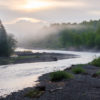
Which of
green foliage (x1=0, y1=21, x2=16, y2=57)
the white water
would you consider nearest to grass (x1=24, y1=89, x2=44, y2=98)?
the white water

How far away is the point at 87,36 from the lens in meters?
156

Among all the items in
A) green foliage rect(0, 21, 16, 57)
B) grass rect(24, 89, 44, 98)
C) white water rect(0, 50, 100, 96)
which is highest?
green foliage rect(0, 21, 16, 57)

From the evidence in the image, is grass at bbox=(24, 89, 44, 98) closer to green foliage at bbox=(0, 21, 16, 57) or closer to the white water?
the white water

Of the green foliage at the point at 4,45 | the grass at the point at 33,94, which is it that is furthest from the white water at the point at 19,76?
the green foliage at the point at 4,45

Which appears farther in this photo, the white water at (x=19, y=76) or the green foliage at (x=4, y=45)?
the green foliage at (x=4, y=45)

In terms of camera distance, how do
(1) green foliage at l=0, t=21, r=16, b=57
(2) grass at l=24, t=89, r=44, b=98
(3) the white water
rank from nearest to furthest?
(2) grass at l=24, t=89, r=44, b=98 → (3) the white water → (1) green foliage at l=0, t=21, r=16, b=57

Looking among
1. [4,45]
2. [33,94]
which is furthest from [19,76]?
[4,45]

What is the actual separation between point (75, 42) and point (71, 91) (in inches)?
5337

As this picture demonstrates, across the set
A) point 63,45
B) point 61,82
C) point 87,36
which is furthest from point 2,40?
point 63,45

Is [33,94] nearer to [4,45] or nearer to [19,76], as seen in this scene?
[19,76]

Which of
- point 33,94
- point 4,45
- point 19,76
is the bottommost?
point 19,76

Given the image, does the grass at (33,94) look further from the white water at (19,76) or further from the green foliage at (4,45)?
the green foliage at (4,45)

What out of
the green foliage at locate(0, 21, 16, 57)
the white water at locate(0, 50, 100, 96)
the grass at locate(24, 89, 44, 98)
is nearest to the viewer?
the grass at locate(24, 89, 44, 98)

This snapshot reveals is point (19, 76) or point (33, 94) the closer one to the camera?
point (33, 94)
